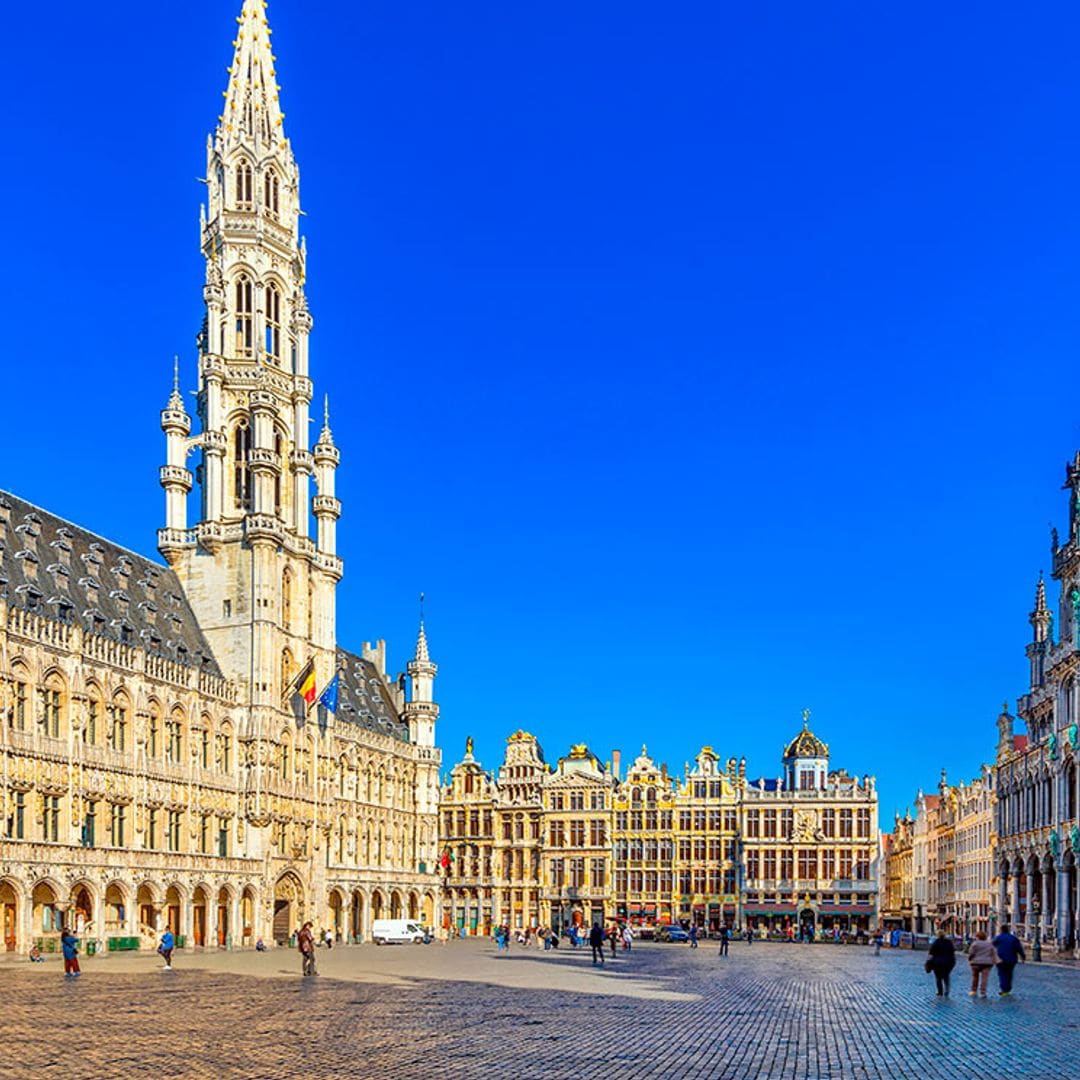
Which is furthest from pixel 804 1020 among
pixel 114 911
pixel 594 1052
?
pixel 114 911

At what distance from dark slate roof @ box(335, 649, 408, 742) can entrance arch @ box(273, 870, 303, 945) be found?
13.4 m

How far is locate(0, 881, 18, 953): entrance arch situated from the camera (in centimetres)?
5766

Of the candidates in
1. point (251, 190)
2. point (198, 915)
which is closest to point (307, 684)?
point (198, 915)

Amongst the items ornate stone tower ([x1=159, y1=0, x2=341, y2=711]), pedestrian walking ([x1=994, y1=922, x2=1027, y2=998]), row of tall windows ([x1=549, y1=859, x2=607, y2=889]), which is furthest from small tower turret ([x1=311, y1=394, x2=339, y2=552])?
pedestrian walking ([x1=994, y1=922, x2=1027, y2=998])

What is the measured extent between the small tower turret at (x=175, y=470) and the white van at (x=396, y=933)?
2705 cm

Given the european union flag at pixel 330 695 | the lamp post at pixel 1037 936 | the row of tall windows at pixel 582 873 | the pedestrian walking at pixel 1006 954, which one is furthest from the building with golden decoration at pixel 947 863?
the pedestrian walking at pixel 1006 954

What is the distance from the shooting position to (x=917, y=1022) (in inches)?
1038

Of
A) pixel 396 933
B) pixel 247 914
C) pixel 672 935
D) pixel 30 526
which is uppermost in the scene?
pixel 30 526

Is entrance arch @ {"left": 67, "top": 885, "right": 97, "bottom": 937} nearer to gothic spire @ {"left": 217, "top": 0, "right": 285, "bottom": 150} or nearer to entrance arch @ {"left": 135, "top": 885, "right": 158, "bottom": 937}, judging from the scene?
entrance arch @ {"left": 135, "top": 885, "right": 158, "bottom": 937}

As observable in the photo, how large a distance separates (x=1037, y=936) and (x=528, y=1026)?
47.9 metres

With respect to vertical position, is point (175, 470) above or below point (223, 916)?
above

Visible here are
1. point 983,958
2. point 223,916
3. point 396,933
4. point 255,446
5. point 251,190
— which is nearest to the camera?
point 983,958

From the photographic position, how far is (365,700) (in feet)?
334

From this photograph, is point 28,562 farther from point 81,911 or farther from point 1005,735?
point 1005,735
